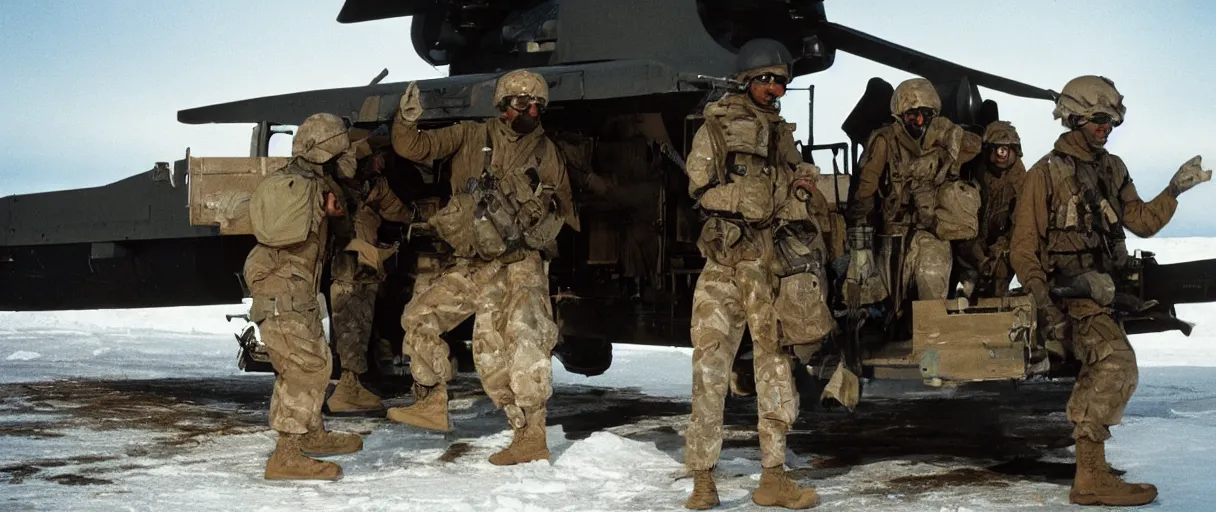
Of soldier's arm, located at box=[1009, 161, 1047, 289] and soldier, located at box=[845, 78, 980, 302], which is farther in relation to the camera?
soldier, located at box=[845, 78, 980, 302]

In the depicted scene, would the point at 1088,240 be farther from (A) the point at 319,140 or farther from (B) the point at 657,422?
(A) the point at 319,140

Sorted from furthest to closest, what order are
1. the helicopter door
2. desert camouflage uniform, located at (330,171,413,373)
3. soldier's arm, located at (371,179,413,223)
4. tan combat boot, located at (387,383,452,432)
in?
desert camouflage uniform, located at (330,171,413,373) < soldier's arm, located at (371,179,413,223) < the helicopter door < tan combat boot, located at (387,383,452,432)

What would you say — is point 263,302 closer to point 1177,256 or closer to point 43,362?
point 43,362

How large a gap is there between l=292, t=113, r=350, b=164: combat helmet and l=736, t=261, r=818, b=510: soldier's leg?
90.3 inches

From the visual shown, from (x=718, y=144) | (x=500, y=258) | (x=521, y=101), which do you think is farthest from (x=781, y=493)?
(x=521, y=101)

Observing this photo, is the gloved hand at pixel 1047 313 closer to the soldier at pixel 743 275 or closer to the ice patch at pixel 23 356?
the soldier at pixel 743 275

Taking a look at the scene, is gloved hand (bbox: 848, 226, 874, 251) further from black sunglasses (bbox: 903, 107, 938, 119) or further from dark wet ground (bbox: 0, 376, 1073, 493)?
dark wet ground (bbox: 0, 376, 1073, 493)

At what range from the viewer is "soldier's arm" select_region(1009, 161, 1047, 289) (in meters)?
6.80

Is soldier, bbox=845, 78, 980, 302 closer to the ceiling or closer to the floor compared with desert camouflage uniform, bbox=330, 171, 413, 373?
closer to the ceiling

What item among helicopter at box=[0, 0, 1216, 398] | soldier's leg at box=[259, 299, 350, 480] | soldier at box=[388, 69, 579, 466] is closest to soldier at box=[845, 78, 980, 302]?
helicopter at box=[0, 0, 1216, 398]

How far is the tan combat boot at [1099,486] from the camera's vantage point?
248 inches

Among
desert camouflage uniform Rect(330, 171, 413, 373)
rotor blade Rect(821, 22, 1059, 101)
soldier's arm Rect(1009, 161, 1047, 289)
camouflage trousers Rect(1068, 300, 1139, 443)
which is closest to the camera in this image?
camouflage trousers Rect(1068, 300, 1139, 443)

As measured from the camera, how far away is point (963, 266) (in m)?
8.70

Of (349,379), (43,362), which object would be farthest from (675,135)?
(43,362)
